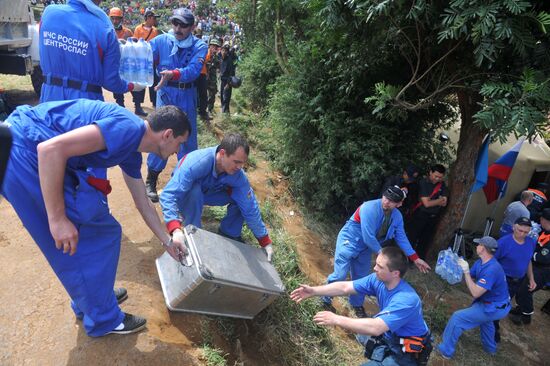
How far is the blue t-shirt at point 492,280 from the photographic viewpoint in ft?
14.1

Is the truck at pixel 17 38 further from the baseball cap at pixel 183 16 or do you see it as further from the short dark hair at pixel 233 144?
the short dark hair at pixel 233 144

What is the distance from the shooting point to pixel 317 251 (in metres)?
6.11

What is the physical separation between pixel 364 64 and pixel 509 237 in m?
3.12

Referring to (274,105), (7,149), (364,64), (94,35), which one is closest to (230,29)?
(274,105)

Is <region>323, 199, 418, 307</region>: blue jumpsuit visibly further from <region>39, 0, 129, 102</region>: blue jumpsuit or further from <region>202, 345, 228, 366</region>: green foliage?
<region>39, 0, 129, 102</region>: blue jumpsuit

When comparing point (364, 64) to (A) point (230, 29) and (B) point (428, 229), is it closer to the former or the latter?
(B) point (428, 229)

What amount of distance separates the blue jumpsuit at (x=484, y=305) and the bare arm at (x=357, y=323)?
2080 millimetres

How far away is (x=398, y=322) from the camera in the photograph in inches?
116

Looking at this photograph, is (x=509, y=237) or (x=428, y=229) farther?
(x=428, y=229)

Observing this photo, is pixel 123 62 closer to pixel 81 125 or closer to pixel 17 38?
pixel 81 125

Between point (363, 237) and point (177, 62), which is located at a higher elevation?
point (177, 62)

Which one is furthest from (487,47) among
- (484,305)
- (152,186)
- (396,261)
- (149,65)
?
(152,186)

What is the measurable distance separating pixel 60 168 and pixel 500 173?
23.8 feet

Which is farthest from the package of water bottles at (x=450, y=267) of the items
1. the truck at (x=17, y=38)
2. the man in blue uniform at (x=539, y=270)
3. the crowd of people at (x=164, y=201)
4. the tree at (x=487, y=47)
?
the truck at (x=17, y=38)
